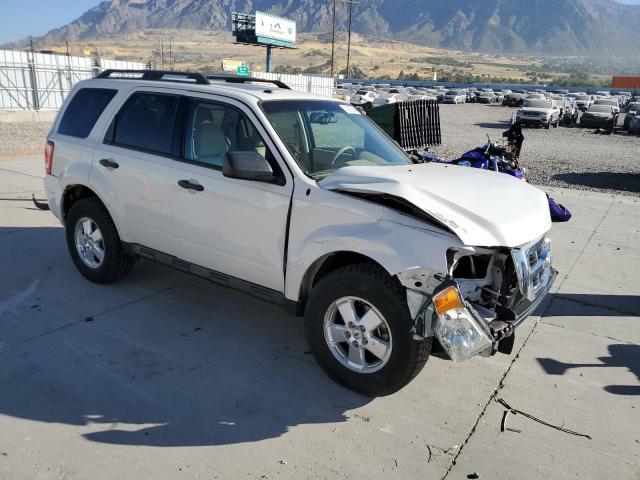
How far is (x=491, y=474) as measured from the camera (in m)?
3.02

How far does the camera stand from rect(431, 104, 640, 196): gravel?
42.8ft

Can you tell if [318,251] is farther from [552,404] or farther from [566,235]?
[566,235]

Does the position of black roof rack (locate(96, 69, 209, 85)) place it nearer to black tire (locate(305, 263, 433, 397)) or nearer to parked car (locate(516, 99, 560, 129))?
black tire (locate(305, 263, 433, 397))

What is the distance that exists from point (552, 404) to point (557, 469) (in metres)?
0.70

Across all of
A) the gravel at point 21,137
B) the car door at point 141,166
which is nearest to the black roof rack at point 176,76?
the car door at point 141,166

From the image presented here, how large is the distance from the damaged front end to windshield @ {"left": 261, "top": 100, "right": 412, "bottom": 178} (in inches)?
47.0

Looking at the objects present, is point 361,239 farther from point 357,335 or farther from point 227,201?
point 227,201

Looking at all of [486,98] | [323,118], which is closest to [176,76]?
[323,118]

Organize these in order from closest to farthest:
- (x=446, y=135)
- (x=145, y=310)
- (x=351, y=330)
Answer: (x=351, y=330) → (x=145, y=310) → (x=446, y=135)

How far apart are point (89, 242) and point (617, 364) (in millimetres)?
4737

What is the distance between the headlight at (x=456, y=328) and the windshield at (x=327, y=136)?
1341 millimetres

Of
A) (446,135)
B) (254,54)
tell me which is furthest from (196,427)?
(254,54)

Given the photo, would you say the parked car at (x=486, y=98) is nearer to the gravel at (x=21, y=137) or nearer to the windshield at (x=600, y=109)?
the windshield at (x=600, y=109)

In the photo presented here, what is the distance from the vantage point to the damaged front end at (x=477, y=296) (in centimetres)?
309
